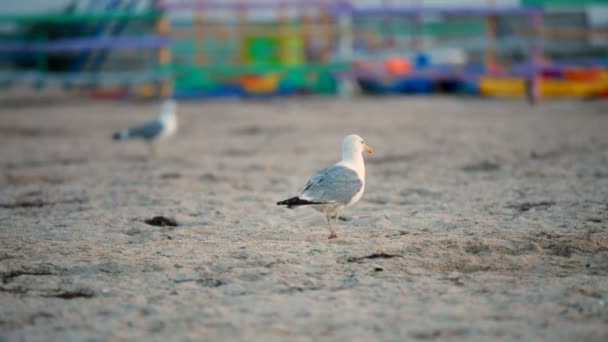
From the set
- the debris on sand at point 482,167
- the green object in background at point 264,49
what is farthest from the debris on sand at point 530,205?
the green object in background at point 264,49

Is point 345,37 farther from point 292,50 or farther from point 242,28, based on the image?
point 242,28

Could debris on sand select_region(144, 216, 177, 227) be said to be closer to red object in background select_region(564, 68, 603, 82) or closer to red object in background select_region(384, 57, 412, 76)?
red object in background select_region(384, 57, 412, 76)

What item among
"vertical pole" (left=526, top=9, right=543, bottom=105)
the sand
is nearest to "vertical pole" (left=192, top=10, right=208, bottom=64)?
"vertical pole" (left=526, top=9, right=543, bottom=105)

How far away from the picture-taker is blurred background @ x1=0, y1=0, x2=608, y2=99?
64.6 feet

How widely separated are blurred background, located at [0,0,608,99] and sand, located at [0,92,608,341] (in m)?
9.97

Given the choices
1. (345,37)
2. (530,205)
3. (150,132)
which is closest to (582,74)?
(345,37)

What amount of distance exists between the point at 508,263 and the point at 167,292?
1861mm

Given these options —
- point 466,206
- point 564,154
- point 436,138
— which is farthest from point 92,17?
point 466,206

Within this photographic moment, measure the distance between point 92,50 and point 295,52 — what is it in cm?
624

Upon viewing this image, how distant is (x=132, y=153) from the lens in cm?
1012

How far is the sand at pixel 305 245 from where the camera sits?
10.7ft

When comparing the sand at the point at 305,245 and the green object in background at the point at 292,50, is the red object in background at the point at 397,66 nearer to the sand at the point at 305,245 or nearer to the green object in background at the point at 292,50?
the green object in background at the point at 292,50

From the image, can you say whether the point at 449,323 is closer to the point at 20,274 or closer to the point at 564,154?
the point at 20,274

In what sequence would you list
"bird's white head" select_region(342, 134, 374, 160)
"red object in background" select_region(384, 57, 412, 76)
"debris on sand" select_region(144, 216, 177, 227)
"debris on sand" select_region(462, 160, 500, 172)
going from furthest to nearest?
"red object in background" select_region(384, 57, 412, 76) < "debris on sand" select_region(462, 160, 500, 172) < "debris on sand" select_region(144, 216, 177, 227) < "bird's white head" select_region(342, 134, 374, 160)
